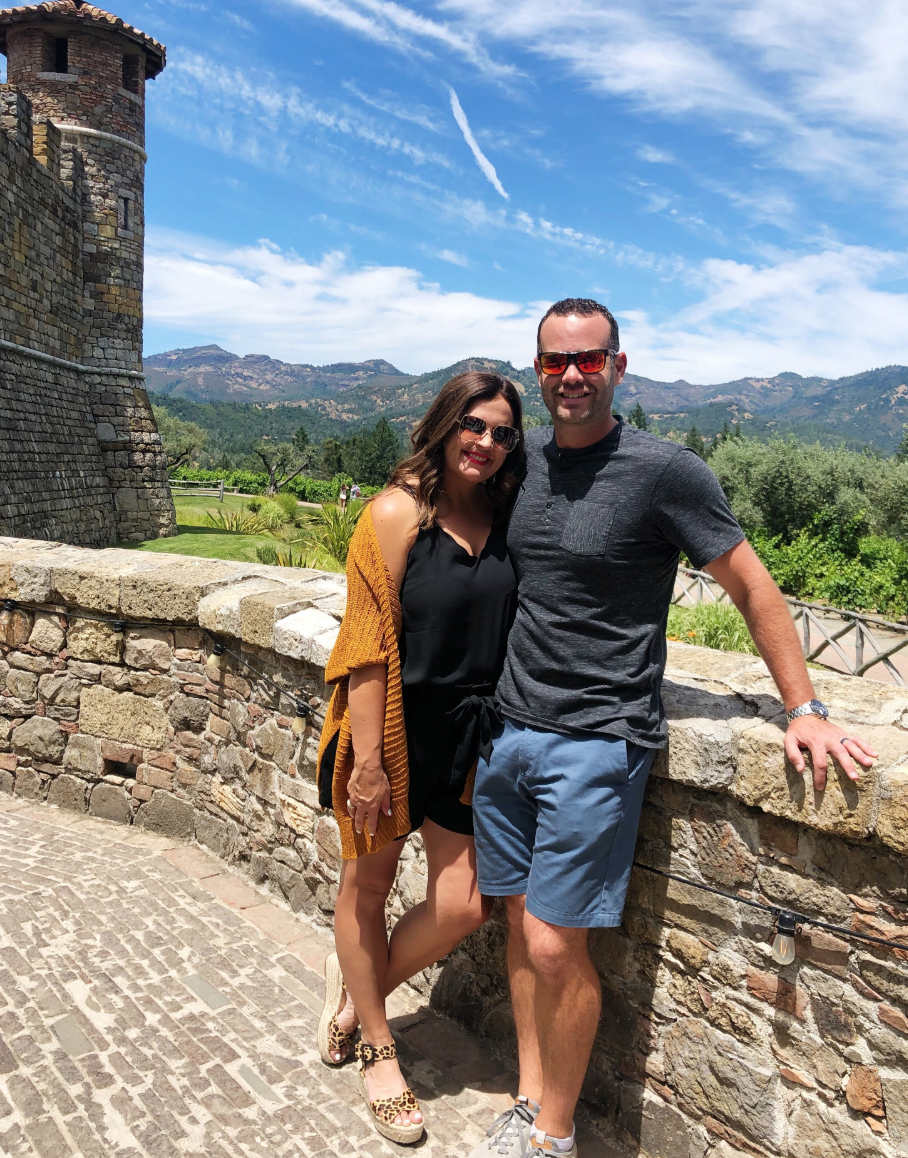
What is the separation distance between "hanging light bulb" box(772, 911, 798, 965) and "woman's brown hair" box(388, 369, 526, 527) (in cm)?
130

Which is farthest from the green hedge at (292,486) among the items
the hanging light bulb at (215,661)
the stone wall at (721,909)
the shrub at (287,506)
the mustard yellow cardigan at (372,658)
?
the mustard yellow cardigan at (372,658)

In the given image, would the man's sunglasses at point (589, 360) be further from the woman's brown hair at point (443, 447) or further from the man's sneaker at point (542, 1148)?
the man's sneaker at point (542, 1148)

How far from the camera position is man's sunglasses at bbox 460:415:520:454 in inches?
88.0

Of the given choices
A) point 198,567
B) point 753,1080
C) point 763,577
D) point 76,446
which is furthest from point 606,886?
point 76,446

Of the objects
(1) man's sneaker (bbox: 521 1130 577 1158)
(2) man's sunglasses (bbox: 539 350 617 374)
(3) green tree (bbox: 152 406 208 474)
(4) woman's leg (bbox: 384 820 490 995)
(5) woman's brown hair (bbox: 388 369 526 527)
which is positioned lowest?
(1) man's sneaker (bbox: 521 1130 577 1158)

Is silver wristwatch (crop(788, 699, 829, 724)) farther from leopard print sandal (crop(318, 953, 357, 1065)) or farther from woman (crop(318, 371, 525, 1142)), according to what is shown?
leopard print sandal (crop(318, 953, 357, 1065))

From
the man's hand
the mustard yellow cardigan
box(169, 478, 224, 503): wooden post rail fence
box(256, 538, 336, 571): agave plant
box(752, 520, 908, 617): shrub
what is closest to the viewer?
the man's hand

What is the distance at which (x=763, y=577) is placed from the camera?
6.53 ft

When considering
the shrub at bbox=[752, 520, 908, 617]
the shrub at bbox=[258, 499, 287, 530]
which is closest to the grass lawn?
the shrub at bbox=[258, 499, 287, 530]

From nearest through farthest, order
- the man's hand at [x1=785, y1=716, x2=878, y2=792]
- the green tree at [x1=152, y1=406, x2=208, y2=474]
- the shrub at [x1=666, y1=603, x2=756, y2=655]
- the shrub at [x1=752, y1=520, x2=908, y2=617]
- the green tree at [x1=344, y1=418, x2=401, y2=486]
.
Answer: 1. the man's hand at [x1=785, y1=716, x2=878, y2=792]
2. the shrub at [x1=666, y1=603, x2=756, y2=655]
3. the shrub at [x1=752, y1=520, x2=908, y2=617]
4. the green tree at [x1=152, y1=406, x2=208, y2=474]
5. the green tree at [x1=344, y1=418, x2=401, y2=486]

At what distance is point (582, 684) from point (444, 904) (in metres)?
0.83

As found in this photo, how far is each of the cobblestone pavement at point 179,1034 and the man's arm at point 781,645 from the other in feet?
4.60

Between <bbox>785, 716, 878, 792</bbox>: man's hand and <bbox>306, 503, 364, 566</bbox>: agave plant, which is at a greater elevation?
<bbox>785, 716, 878, 792</bbox>: man's hand

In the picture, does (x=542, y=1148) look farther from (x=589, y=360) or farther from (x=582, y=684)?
(x=589, y=360)
